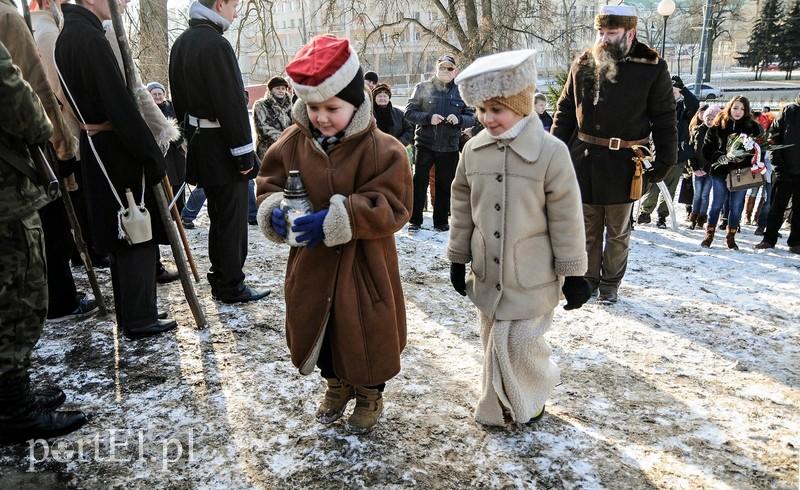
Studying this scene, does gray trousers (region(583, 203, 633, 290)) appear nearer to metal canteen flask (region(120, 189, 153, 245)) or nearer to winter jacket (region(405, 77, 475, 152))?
winter jacket (region(405, 77, 475, 152))

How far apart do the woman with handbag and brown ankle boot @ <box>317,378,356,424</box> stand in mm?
5292

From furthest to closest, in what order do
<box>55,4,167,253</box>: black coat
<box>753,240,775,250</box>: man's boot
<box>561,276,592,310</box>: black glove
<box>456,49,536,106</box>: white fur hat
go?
<box>753,240,775,250</box>: man's boot, <box>55,4,167,253</box>: black coat, <box>561,276,592,310</box>: black glove, <box>456,49,536,106</box>: white fur hat

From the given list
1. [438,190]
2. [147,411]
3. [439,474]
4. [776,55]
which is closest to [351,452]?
[439,474]

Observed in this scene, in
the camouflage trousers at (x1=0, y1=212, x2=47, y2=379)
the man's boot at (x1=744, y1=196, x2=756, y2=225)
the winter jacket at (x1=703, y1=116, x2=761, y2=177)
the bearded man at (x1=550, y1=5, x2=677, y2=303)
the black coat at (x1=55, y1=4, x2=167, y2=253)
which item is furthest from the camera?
the man's boot at (x1=744, y1=196, x2=756, y2=225)

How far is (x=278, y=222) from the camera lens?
246 centimetres

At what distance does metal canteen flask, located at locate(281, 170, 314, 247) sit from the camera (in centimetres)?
239

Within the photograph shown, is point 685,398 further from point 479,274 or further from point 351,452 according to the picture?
point 351,452

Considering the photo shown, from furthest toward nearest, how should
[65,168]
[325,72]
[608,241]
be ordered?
[608,241] → [65,168] → [325,72]

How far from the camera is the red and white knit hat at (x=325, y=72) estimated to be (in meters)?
2.30

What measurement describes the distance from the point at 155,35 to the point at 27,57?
7204mm

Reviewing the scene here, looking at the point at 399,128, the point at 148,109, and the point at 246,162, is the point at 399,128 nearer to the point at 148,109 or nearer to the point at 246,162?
the point at 246,162

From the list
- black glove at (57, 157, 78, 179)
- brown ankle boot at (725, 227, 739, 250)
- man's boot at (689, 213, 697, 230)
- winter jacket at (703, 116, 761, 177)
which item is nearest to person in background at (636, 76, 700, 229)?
man's boot at (689, 213, 697, 230)

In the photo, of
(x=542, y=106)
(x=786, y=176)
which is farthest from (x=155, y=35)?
(x=786, y=176)

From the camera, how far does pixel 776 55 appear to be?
151ft
